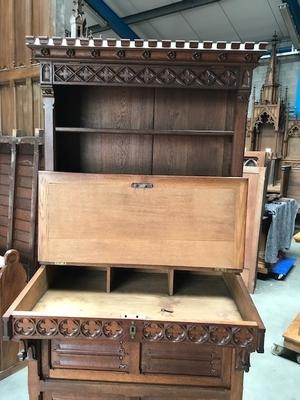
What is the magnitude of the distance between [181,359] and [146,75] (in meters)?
1.26

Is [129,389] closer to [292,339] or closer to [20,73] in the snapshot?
[292,339]

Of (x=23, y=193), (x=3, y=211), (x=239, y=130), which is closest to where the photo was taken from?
(x=239, y=130)

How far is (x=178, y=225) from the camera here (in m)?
1.54

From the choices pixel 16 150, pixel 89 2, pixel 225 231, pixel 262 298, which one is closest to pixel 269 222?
pixel 262 298

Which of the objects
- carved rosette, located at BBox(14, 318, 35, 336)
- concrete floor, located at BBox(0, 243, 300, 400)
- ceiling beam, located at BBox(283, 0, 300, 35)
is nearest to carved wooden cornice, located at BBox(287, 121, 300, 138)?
ceiling beam, located at BBox(283, 0, 300, 35)

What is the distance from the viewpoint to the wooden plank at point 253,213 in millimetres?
3469

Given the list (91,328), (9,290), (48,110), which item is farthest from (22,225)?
(91,328)

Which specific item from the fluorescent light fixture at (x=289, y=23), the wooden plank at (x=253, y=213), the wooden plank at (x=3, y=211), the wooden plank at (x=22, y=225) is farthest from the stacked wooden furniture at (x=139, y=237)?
the fluorescent light fixture at (x=289, y=23)

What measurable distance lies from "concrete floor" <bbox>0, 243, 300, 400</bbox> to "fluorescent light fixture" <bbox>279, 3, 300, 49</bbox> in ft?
11.4

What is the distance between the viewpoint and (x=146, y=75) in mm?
1474

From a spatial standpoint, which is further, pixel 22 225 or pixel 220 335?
pixel 22 225

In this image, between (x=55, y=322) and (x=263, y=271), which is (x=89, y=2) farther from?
(x=55, y=322)

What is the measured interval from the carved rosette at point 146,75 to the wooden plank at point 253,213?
6.91 feet

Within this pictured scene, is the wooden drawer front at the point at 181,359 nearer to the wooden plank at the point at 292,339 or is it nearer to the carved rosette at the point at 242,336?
the carved rosette at the point at 242,336
